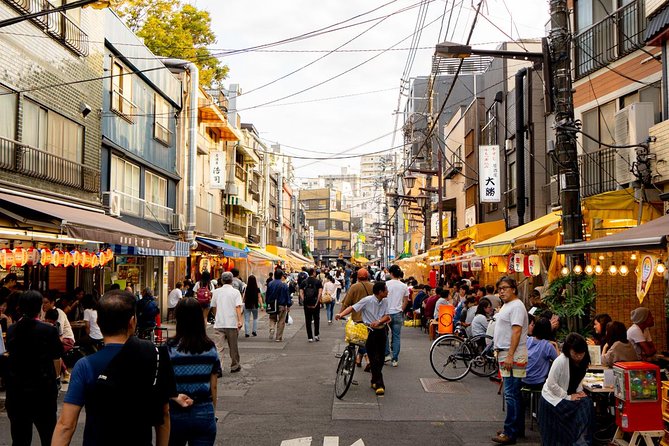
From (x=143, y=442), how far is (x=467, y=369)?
911cm

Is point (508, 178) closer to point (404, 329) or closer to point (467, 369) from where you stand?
point (404, 329)

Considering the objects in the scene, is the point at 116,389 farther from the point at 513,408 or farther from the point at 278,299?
the point at 278,299

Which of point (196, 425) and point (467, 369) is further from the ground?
point (196, 425)

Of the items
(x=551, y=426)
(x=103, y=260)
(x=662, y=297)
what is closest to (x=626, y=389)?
(x=551, y=426)

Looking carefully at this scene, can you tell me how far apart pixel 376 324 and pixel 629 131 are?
709cm

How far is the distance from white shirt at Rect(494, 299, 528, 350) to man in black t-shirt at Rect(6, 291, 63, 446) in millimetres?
5157

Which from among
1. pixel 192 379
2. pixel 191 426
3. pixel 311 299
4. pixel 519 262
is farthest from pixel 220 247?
pixel 191 426

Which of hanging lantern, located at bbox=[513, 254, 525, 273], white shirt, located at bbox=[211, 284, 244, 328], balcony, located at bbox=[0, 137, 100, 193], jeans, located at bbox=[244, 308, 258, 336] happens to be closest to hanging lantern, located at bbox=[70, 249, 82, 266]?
balcony, located at bbox=[0, 137, 100, 193]

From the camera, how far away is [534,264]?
1620 cm

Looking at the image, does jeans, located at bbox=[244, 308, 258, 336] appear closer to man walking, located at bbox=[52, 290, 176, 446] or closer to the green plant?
the green plant

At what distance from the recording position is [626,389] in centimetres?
689

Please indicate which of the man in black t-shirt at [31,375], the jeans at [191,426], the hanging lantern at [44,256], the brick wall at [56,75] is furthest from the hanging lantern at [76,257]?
the jeans at [191,426]

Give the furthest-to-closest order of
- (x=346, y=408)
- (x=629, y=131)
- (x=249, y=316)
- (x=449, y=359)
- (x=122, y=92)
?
(x=122, y=92) < (x=249, y=316) < (x=629, y=131) < (x=449, y=359) < (x=346, y=408)

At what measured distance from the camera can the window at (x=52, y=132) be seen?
1511 cm
